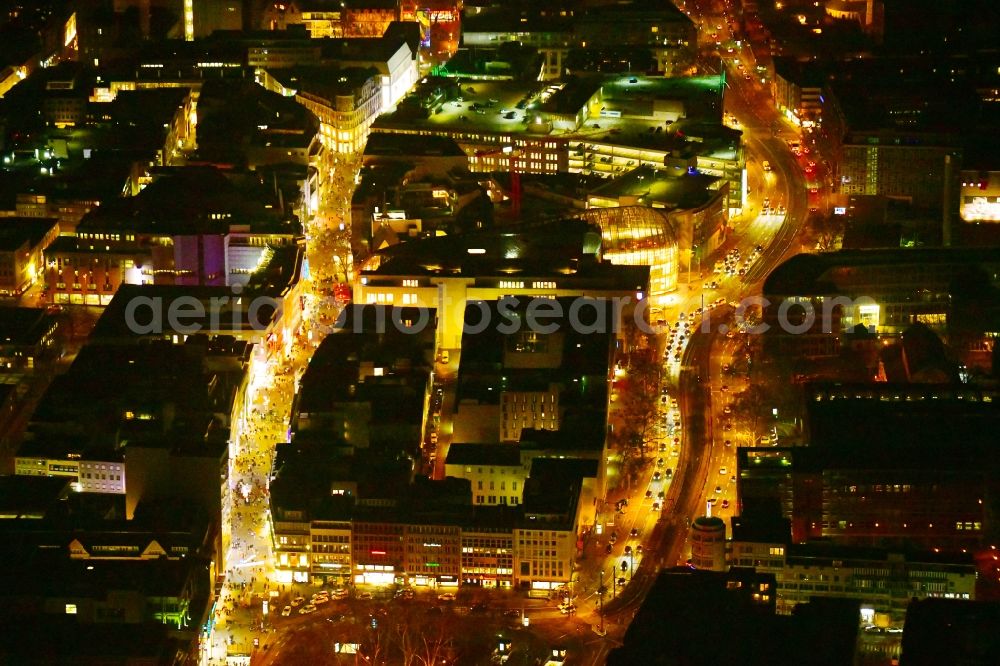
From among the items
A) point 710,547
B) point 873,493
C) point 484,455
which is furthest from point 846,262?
point 710,547

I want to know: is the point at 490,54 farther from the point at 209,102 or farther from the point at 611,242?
the point at 611,242

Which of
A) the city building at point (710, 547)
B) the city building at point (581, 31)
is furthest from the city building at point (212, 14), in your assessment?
the city building at point (710, 547)

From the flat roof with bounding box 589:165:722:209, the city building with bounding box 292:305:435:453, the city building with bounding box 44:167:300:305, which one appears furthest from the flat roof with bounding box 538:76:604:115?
the city building with bounding box 292:305:435:453

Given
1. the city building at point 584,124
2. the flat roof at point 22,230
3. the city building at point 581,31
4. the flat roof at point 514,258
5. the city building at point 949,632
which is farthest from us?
the city building at point 581,31

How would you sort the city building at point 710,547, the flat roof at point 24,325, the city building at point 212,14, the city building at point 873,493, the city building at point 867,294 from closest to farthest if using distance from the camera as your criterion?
the city building at point 710,547
the city building at point 873,493
the flat roof at point 24,325
the city building at point 867,294
the city building at point 212,14

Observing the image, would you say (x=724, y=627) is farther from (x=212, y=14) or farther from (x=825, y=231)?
(x=212, y=14)

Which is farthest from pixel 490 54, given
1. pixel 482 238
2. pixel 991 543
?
pixel 991 543

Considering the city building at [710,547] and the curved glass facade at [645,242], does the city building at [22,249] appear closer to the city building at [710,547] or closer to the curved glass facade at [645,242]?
the curved glass facade at [645,242]

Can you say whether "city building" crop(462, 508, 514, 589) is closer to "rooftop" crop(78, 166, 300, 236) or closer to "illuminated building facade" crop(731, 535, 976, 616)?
"illuminated building facade" crop(731, 535, 976, 616)
